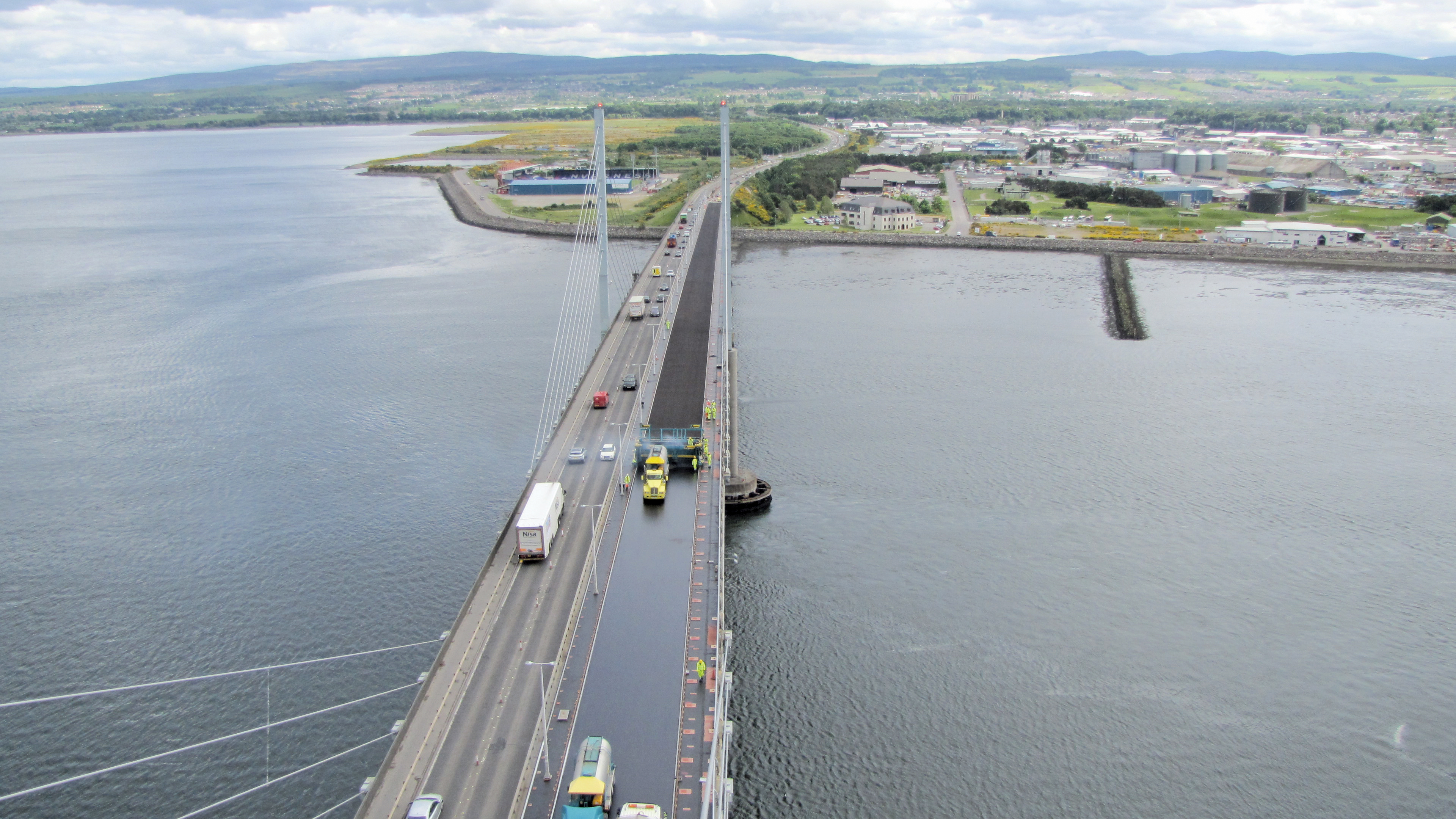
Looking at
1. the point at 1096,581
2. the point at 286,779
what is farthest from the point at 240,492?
the point at 1096,581

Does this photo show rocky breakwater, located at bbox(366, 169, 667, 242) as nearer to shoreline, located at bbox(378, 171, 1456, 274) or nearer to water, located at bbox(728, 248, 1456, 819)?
shoreline, located at bbox(378, 171, 1456, 274)

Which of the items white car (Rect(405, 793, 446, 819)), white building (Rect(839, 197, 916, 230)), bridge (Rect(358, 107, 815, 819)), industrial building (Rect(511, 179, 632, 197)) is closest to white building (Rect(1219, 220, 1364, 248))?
white building (Rect(839, 197, 916, 230))

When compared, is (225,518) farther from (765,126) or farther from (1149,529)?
(765,126)

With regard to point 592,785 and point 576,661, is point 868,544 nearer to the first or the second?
point 576,661

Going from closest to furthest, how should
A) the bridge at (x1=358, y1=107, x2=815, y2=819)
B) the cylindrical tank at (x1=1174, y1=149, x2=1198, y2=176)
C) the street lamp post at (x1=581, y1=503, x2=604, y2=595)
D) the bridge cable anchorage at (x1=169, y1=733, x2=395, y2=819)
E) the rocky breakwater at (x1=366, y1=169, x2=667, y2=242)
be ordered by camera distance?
the bridge at (x1=358, y1=107, x2=815, y2=819)
the bridge cable anchorage at (x1=169, y1=733, x2=395, y2=819)
the street lamp post at (x1=581, y1=503, x2=604, y2=595)
the rocky breakwater at (x1=366, y1=169, x2=667, y2=242)
the cylindrical tank at (x1=1174, y1=149, x2=1198, y2=176)

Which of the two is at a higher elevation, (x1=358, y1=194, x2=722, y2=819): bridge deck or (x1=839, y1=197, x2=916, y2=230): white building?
(x1=839, y1=197, x2=916, y2=230): white building

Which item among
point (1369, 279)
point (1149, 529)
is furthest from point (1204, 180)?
point (1149, 529)
